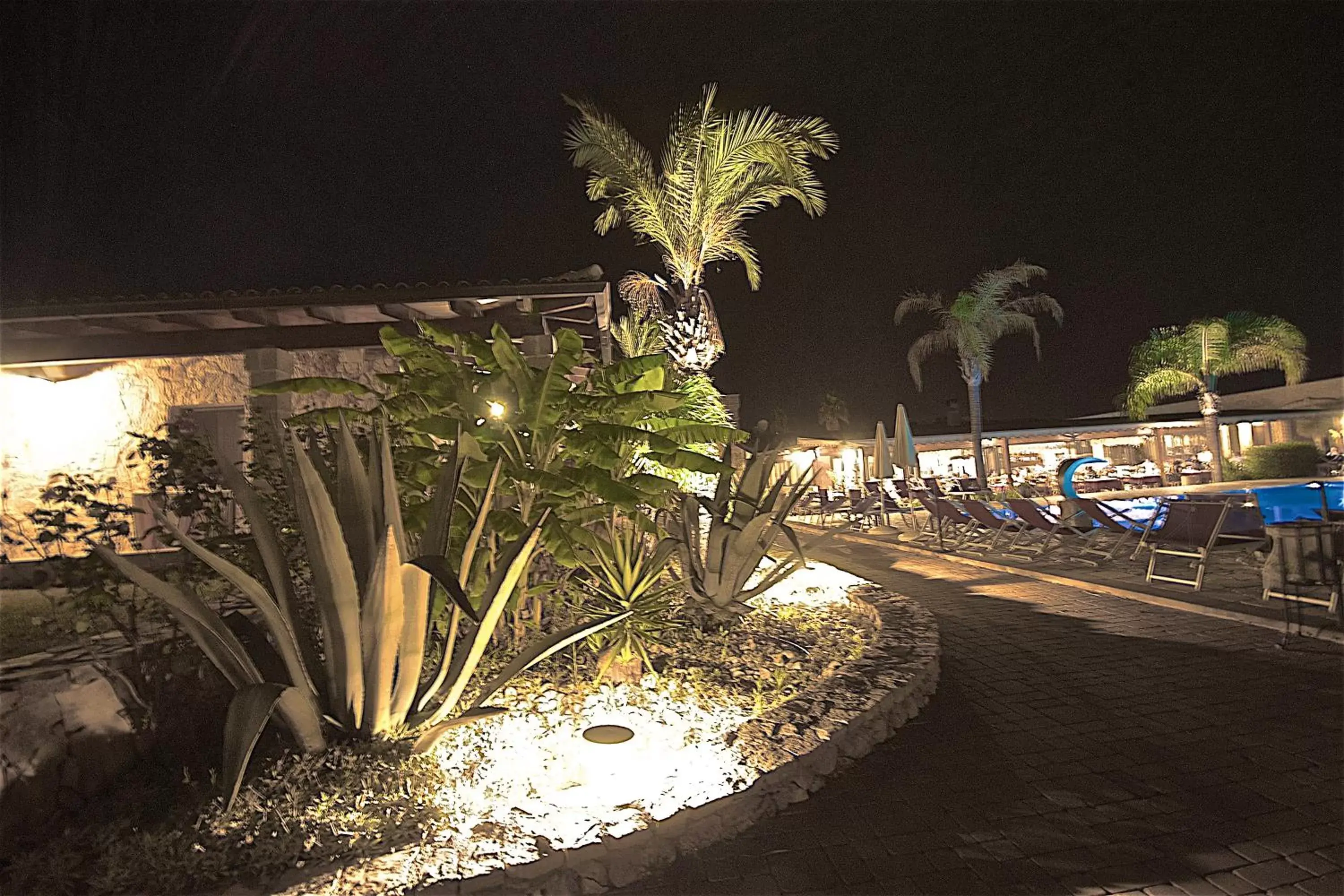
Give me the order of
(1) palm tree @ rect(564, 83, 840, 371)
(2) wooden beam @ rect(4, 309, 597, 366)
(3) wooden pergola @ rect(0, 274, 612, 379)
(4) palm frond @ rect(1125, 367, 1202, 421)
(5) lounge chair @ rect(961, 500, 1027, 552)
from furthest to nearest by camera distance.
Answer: (4) palm frond @ rect(1125, 367, 1202, 421), (5) lounge chair @ rect(961, 500, 1027, 552), (1) palm tree @ rect(564, 83, 840, 371), (2) wooden beam @ rect(4, 309, 597, 366), (3) wooden pergola @ rect(0, 274, 612, 379)

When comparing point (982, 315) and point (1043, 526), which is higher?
point (982, 315)

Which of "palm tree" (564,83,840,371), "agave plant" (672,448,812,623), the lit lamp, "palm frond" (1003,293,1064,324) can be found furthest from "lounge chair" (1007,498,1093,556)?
"palm frond" (1003,293,1064,324)

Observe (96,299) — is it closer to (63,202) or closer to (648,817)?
(648,817)

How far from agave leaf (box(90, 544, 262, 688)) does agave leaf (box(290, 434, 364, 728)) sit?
33 cm

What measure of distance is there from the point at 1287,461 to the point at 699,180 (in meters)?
22.4

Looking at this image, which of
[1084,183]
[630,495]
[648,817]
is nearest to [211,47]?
[630,495]

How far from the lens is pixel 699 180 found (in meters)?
10.3

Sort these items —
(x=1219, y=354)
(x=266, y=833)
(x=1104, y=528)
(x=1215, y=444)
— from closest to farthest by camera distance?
(x=266, y=833)
(x=1104, y=528)
(x=1215, y=444)
(x=1219, y=354)

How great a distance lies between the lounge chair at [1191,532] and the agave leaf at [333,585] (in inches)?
289

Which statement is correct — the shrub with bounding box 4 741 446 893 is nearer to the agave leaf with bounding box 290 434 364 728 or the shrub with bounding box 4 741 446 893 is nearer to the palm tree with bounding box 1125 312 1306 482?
the agave leaf with bounding box 290 434 364 728

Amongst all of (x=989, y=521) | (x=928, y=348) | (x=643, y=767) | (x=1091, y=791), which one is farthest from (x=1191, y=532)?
(x=928, y=348)

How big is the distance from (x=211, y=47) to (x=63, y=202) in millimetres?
10211

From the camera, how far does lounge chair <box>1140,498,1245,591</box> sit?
6762mm

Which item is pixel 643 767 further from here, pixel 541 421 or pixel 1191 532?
pixel 1191 532
